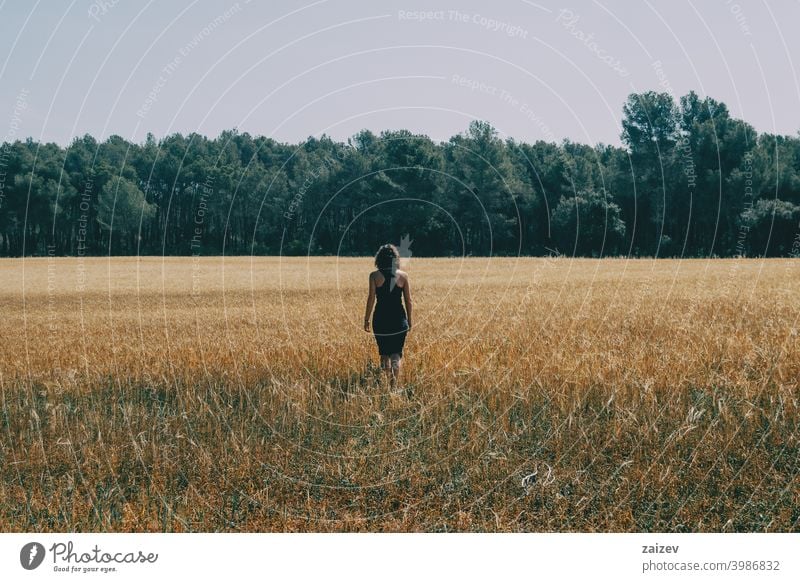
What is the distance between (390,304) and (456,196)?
292 ft

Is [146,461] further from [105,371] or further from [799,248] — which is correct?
[799,248]

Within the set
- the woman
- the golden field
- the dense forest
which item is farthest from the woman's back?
the dense forest

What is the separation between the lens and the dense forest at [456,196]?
3526 inches

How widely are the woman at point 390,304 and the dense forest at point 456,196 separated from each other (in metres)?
67.0

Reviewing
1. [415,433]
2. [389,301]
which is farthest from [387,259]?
[415,433]

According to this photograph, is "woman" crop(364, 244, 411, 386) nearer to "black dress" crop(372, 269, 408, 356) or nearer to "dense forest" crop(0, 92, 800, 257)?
"black dress" crop(372, 269, 408, 356)

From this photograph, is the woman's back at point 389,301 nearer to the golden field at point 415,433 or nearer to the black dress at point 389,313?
the black dress at point 389,313

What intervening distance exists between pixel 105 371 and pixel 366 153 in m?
97.3

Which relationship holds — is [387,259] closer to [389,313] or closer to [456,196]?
[389,313]

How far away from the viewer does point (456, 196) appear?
98.5 meters

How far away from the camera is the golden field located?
7.15 metres

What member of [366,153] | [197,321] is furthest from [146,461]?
[366,153]

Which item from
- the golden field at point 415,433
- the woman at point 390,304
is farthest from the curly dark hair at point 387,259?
the golden field at point 415,433

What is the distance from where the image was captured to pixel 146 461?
27.8 feet
